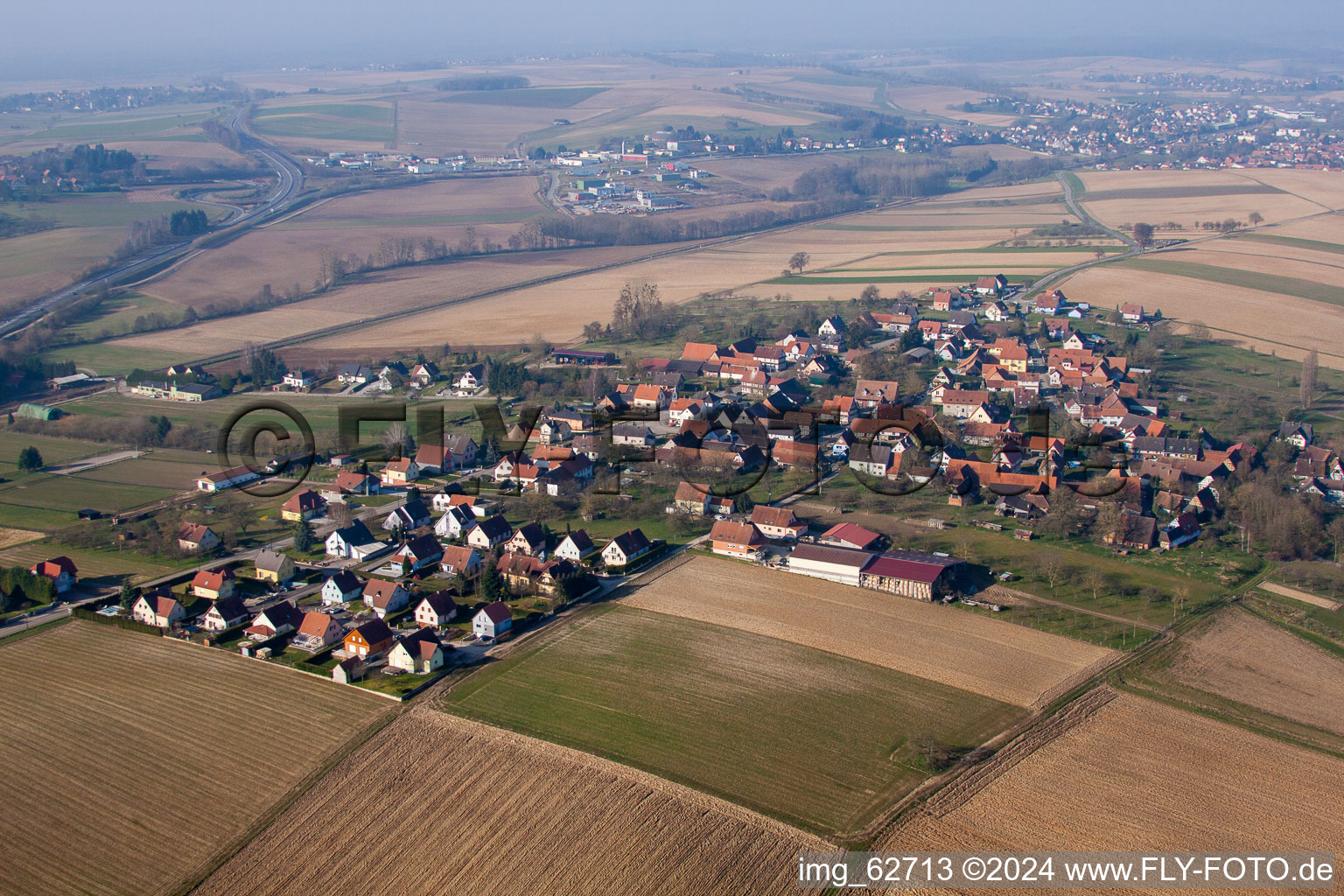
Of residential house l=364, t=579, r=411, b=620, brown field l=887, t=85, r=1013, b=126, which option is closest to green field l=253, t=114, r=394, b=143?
brown field l=887, t=85, r=1013, b=126

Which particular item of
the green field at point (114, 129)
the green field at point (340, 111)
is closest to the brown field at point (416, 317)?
the green field at point (114, 129)

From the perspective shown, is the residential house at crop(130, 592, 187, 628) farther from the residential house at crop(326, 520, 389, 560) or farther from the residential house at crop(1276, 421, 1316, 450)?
the residential house at crop(1276, 421, 1316, 450)

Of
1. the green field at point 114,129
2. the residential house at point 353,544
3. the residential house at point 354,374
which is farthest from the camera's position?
the green field at point 114,129

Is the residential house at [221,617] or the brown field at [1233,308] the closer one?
the residential house at [221,617]

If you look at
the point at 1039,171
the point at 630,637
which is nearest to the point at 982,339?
the point at 630,637

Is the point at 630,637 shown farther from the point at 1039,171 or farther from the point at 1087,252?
the point at 1039,171

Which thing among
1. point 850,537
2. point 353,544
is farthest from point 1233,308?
point 353,544

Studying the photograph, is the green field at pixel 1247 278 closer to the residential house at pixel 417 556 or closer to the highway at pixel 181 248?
the residential house at pixel 417 556
